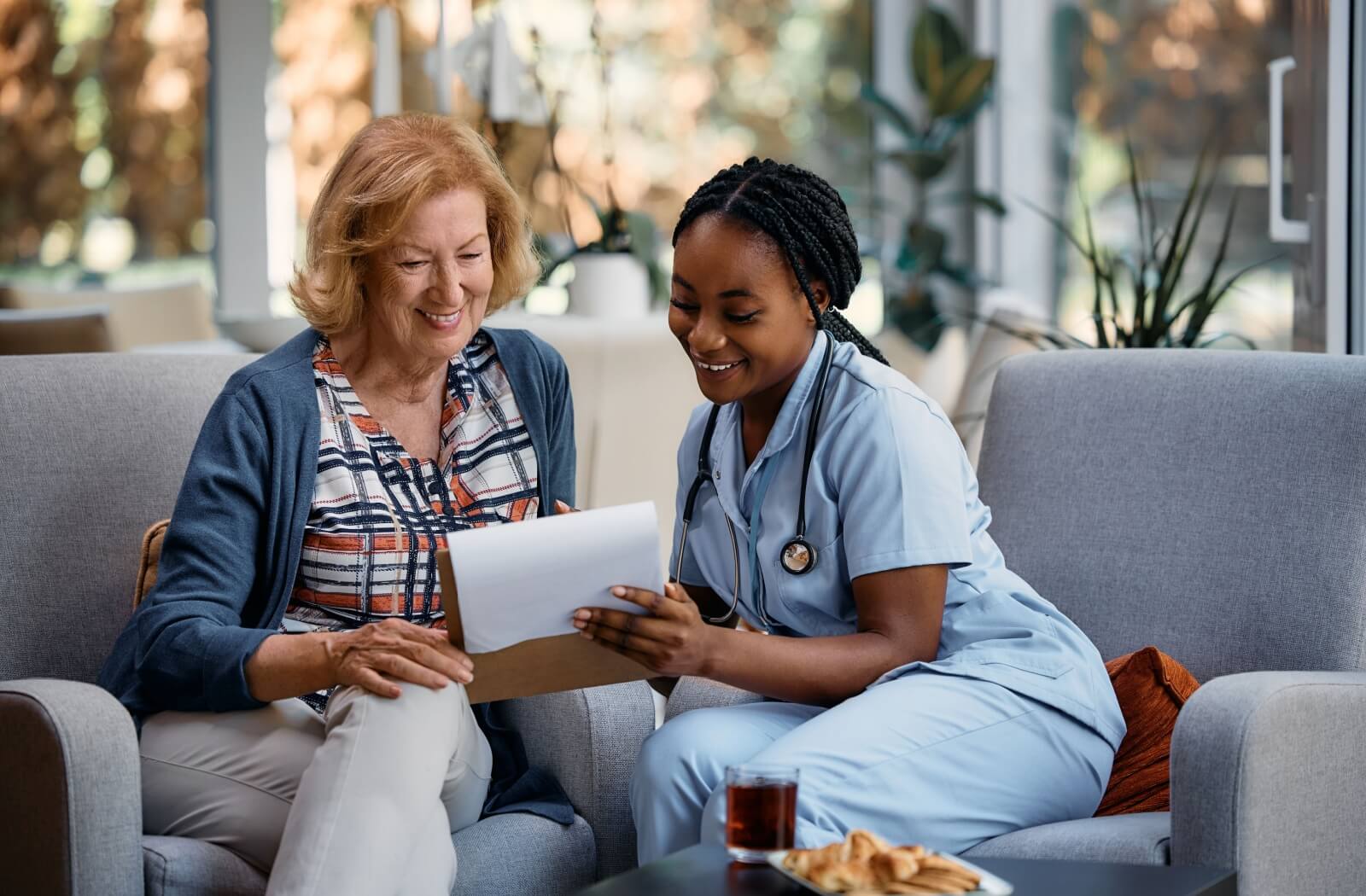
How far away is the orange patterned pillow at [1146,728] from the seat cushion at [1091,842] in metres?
0.09

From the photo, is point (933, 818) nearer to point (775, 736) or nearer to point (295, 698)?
point (775, 736)

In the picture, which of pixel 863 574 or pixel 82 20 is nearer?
pixel 863 574

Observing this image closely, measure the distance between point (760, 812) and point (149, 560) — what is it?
0.96 meters

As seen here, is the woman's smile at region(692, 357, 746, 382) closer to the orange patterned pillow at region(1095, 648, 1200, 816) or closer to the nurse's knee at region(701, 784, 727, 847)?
the nurse's knee at region(701, 784, 727, 847)

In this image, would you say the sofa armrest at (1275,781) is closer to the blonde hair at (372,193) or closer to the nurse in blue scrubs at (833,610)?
the nurse in blue scrubs at (833,610)

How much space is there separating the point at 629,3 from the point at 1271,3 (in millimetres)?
2683

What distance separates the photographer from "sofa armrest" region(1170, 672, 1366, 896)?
1.50 metres

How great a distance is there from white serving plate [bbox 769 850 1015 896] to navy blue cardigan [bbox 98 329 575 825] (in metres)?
0.58

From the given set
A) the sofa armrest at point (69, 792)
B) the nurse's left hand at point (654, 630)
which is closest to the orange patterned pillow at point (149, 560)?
the sofa armrest at point (69, 792)

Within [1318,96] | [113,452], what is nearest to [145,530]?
[113,452]

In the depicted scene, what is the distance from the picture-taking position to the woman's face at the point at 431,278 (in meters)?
1.95

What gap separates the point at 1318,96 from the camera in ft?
10.7

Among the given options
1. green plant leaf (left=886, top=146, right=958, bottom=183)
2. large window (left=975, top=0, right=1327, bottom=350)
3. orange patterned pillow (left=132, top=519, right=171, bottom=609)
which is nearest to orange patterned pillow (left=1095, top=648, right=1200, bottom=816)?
orange patterned pillow (left=132, top=519, right=171, bottom=609)

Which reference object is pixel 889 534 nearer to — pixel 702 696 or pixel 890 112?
pixel 702 696
